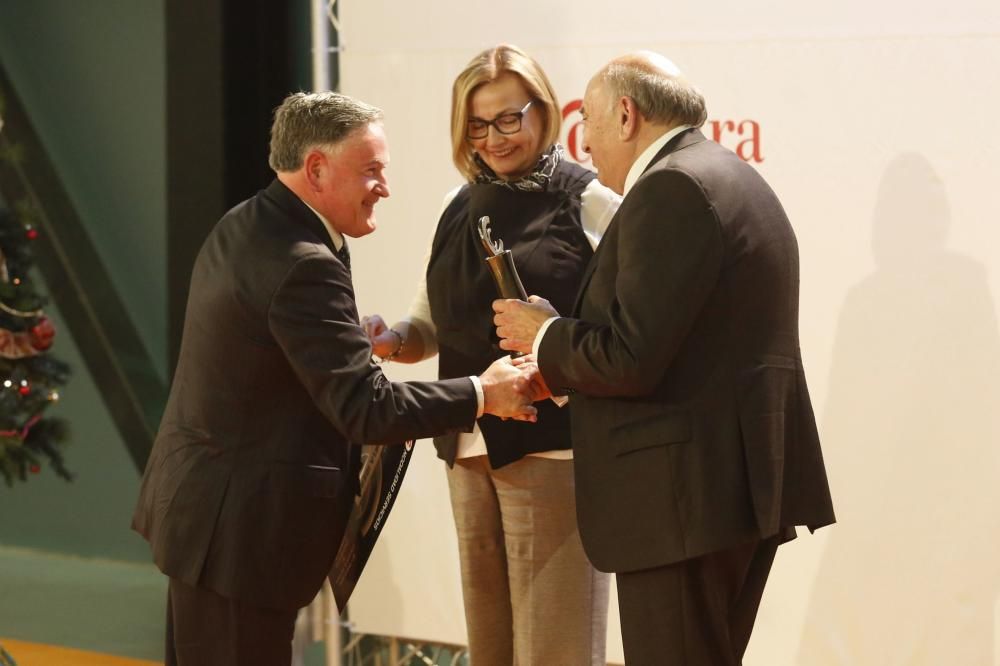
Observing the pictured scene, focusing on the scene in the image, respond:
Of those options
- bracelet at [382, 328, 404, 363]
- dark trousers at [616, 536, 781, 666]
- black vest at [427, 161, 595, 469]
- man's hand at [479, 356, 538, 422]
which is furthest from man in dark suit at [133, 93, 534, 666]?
bracelet at [382, 328, 404, 363]

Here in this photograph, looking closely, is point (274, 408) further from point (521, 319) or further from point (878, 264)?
point (878, 264)

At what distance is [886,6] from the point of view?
3324 mm

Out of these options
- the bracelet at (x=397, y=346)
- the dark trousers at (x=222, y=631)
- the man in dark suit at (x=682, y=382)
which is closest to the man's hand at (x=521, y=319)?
the man in dark suit at (x=682, y=382)

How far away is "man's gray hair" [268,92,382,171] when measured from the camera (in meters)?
2.46

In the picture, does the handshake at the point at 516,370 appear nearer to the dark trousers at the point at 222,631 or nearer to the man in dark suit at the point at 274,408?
the man in dark suit at the point at 274,408

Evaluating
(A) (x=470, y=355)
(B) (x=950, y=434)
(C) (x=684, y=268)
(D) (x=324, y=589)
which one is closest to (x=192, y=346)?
(A) (x=470, y=355)

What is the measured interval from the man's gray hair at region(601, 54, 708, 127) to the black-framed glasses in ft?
1.71

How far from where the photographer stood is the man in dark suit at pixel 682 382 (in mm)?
2229

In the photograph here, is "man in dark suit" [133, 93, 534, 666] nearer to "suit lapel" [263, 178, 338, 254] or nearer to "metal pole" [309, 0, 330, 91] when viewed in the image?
"suit lapel" [263, 178, 338, 254]

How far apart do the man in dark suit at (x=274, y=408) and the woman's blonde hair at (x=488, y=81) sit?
0.48 m

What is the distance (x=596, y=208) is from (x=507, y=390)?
54cm

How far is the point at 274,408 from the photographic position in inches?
94.8

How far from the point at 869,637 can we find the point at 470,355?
1406 millimetres

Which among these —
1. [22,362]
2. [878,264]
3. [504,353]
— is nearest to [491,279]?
[504,353]
